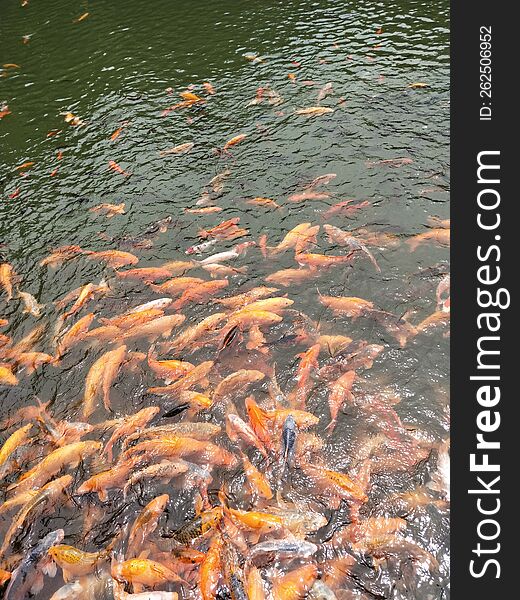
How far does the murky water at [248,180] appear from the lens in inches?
287

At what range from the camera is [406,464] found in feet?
23.2

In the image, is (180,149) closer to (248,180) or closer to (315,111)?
(248,180)

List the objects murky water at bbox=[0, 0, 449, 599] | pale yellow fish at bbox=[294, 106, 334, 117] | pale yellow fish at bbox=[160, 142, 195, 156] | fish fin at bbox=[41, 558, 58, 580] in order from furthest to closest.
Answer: pale yellow fish at bbox=[294, 106, 334, 117] → pale yellow fish at bbox=[160, 142, 195, 156] → murky water at bbox=[0, 0, 449, 599] → fish fin at bbox=[41, 558, 58, 580]

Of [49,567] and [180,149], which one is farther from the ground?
[180,149]

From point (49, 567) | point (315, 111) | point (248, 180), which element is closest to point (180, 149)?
point (248, 180)

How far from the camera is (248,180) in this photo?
12781mm

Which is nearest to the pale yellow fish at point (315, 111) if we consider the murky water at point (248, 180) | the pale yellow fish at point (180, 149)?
the murky water at point (248, 180)

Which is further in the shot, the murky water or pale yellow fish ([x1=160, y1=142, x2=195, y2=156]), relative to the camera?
pale yellow fish ([x1=160, y1=142, x2=195, y2=156])

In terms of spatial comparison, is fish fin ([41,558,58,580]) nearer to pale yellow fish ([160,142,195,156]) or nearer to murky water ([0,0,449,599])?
murky water ([0,0,449,599])

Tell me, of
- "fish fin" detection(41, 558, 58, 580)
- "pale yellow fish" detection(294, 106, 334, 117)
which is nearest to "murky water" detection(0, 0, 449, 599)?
"fish fin" detection(41, 558, 58, 580)

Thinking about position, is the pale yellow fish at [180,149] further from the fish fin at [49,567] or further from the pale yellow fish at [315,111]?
the fish fin at [49,567]

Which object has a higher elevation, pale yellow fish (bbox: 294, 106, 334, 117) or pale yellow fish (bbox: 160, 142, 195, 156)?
pale yellow fish (bbox: 294, 106, 334, 117)

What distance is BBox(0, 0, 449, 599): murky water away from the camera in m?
7.29

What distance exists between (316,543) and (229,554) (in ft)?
3.47
